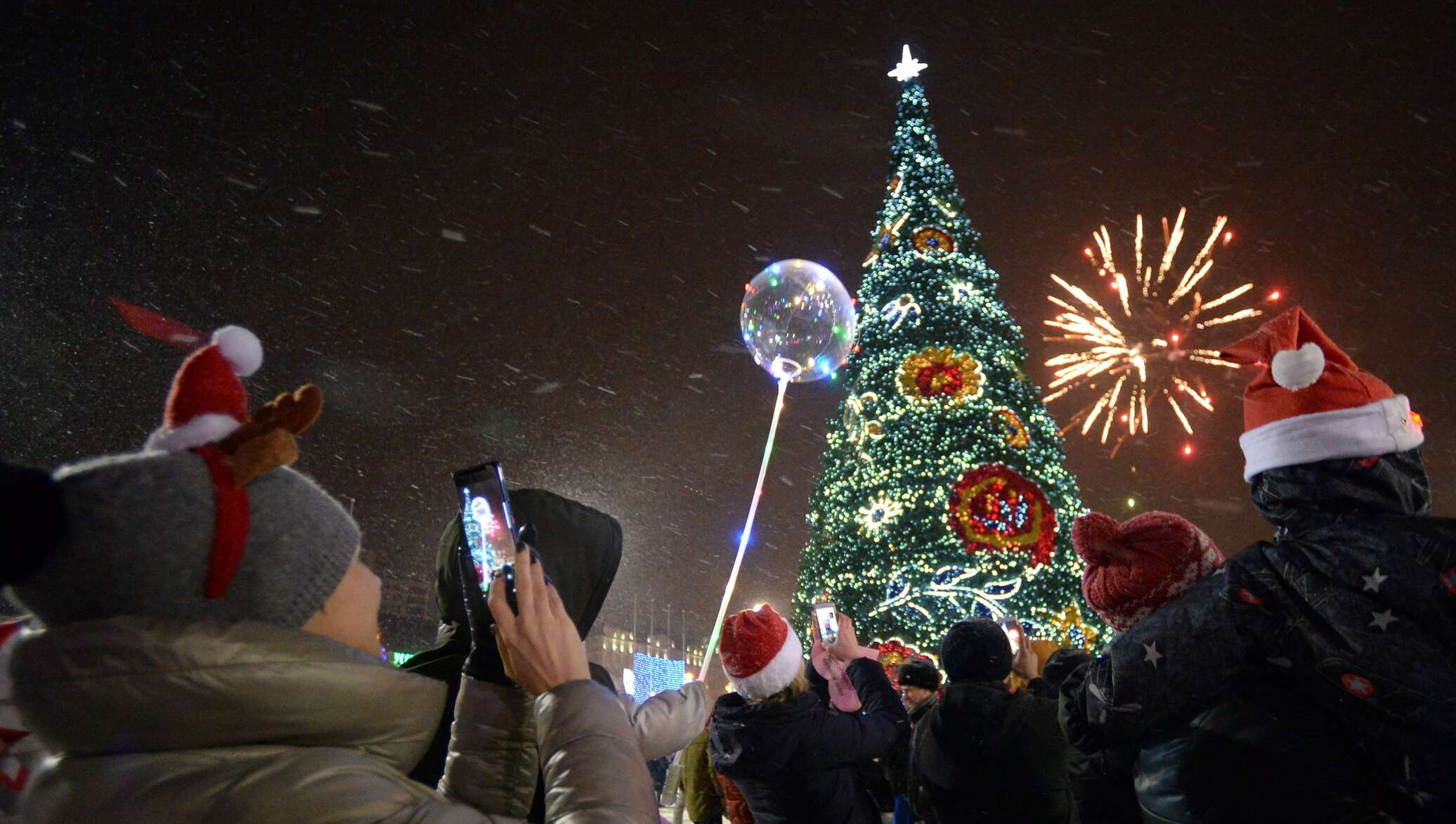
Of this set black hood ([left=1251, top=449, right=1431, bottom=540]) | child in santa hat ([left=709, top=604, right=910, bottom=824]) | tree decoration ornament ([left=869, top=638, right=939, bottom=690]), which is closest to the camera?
black hood ([left=1251, top=449, right=1431, bottom=540])

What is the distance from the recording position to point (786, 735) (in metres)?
3.58

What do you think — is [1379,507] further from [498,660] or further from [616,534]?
[498,660]

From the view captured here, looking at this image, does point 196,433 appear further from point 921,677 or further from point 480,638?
point 921,677

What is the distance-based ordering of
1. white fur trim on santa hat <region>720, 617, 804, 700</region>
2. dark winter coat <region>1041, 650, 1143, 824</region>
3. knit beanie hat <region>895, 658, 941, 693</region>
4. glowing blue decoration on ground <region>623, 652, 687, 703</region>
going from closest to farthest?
dark winter coat <region>1041, 650, 1143, 824</region>
white fur trim on santa hat <region>720, 617, 804, 700</region>
knit beanie hat <region>895, 658, 941, 693</region>
glowing blue decoration on ground <region>623, 652, 687, 703</region>

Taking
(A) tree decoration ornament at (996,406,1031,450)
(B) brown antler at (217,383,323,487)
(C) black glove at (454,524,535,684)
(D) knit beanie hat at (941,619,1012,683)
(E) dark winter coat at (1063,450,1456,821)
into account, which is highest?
(A) tree decoration ornament at (996,406,1031,450)

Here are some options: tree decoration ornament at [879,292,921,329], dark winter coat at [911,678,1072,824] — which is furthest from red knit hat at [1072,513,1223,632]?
tree decoration ornament at [879,292,921,329]

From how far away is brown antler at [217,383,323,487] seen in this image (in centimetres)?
131

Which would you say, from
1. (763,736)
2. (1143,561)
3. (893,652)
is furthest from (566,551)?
(893,652)

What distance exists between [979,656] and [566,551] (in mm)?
2479

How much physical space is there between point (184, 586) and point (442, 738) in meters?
0.77

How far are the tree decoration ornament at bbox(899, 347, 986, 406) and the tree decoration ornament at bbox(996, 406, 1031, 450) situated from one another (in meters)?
0.54

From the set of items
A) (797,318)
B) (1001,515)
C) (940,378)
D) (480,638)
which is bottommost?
(480,638)

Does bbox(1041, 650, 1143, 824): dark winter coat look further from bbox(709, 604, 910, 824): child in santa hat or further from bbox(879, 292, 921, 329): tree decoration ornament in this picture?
bbox(879, 292, 921, 329): tree decoration ornament

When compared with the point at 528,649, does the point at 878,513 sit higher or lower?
higher
